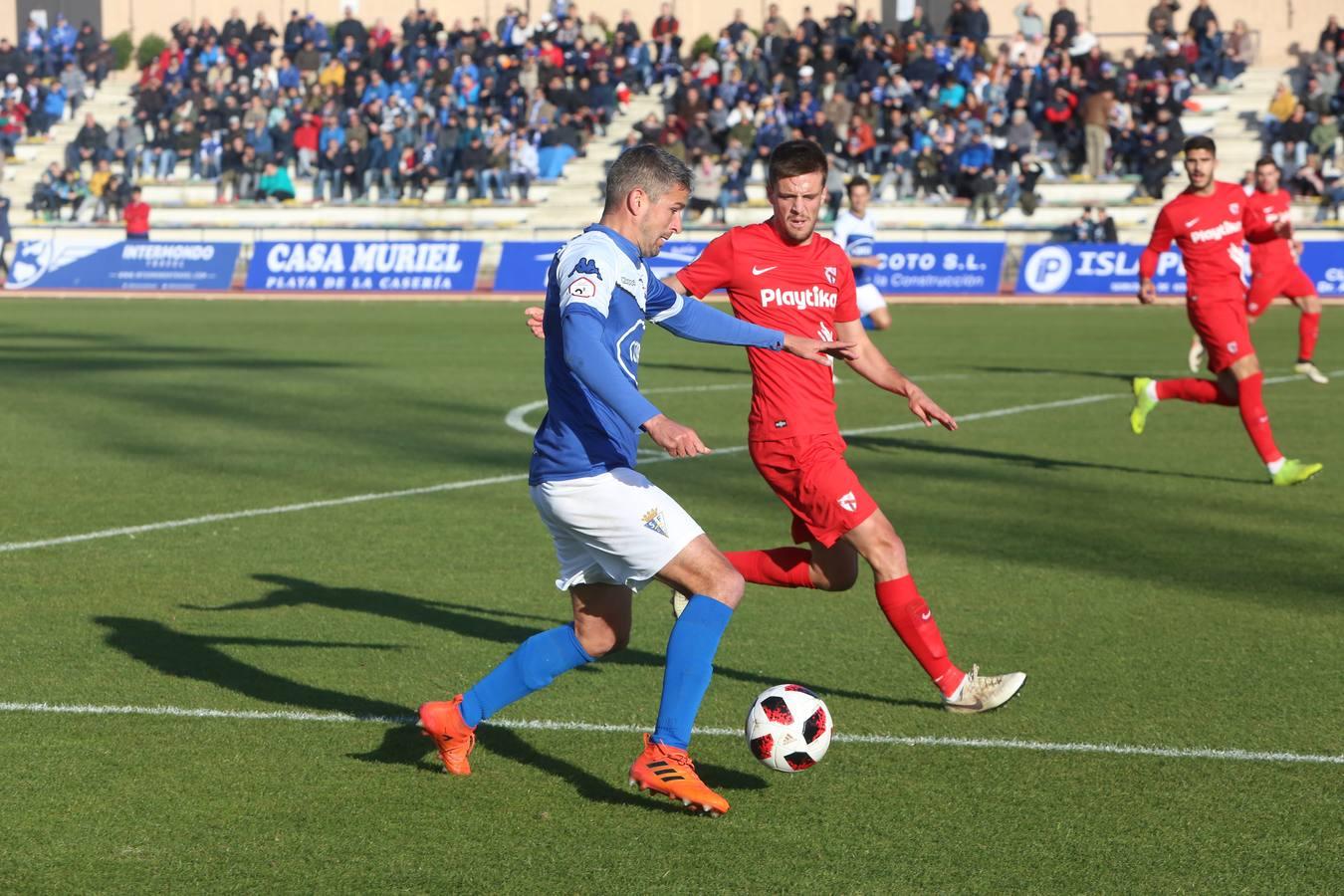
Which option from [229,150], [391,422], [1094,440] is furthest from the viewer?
[229,150]

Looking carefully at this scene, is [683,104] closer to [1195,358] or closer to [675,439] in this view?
[1195,358]

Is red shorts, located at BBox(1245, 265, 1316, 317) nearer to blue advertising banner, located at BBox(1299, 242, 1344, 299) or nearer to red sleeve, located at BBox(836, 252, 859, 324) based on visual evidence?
blue advertising banner, located at BBox(1299, 242, 1344, 299)

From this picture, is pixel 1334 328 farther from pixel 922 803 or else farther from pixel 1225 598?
pixel 922 803

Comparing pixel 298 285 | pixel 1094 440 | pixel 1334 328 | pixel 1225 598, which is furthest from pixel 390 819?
pixel 298 285

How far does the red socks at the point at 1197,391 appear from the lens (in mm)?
12062

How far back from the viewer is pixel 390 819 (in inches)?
198

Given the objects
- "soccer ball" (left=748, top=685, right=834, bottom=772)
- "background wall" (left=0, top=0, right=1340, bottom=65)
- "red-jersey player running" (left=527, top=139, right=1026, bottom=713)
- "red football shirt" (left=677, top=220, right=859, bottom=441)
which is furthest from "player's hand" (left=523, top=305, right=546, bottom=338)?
"background wall" (left=0, top=0, right=1340, bottom=65)

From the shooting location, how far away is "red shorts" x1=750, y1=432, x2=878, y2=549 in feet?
21.1

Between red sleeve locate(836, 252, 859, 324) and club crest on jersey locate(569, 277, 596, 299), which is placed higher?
club crest on jersey locate(569, 277, 596, 299)

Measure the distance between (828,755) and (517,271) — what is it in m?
Result: 28.0

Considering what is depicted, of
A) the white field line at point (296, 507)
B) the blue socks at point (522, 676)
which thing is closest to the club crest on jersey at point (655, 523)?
the blue socks at point (522, 676)

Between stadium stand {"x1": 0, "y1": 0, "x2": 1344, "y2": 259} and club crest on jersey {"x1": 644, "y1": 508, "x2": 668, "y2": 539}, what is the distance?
94.4 ft

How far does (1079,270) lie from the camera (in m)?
31.4

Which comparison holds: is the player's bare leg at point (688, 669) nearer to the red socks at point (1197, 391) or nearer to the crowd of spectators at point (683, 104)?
the red socks at point (1197, 391)
